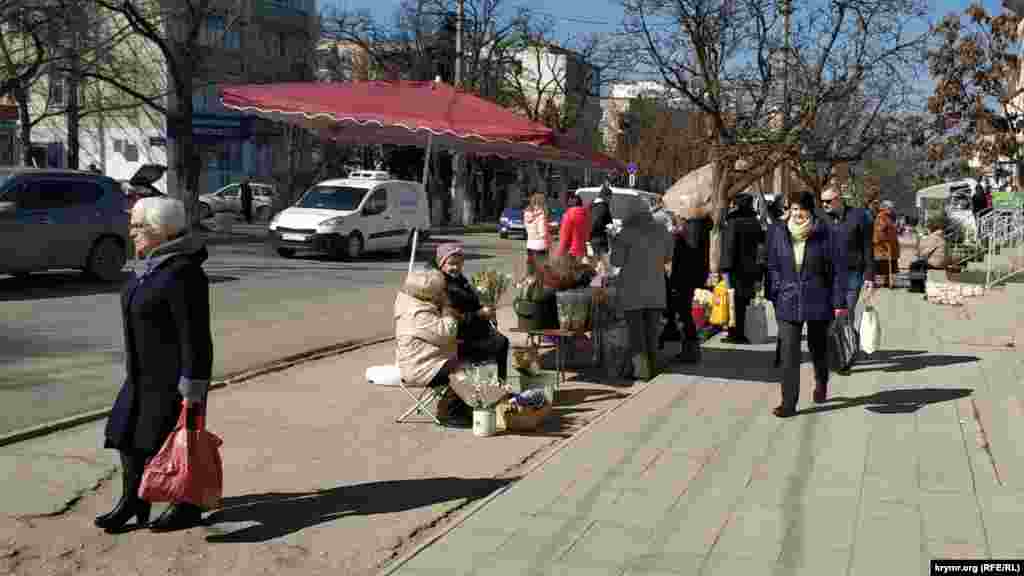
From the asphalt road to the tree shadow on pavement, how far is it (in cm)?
2

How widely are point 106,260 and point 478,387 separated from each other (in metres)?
11.0

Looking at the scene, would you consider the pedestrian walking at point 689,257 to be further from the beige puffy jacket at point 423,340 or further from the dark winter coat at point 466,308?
the beige puffy jacket at point 423,340

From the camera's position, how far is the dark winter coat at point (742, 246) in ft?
40.0

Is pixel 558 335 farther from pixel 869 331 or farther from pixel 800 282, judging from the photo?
pixel 869 331

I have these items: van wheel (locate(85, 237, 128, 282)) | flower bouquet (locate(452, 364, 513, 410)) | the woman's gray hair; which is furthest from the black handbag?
van wheel (locate(85, 237, 128, 282))

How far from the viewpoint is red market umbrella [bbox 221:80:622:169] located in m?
9.22

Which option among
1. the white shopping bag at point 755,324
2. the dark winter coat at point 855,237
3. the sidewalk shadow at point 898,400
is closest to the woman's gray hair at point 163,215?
the sidewalk shadow at point 898,400

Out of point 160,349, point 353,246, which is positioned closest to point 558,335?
point 160,349

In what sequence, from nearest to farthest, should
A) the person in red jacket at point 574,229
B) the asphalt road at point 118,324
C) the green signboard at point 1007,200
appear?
the asphalt road at point 118,324 < the person in red jacket at point 574,229 < the green signboard at point 1007,200

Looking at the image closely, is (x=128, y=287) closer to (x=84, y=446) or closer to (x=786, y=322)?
(x=84, y=446)

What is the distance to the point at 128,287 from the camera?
531 centimetres

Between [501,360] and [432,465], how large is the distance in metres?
1.79

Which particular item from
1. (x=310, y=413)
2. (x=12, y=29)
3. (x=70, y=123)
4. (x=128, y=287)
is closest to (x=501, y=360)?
(x=310, y=413)

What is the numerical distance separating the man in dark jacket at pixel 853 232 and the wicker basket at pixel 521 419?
413 cm
